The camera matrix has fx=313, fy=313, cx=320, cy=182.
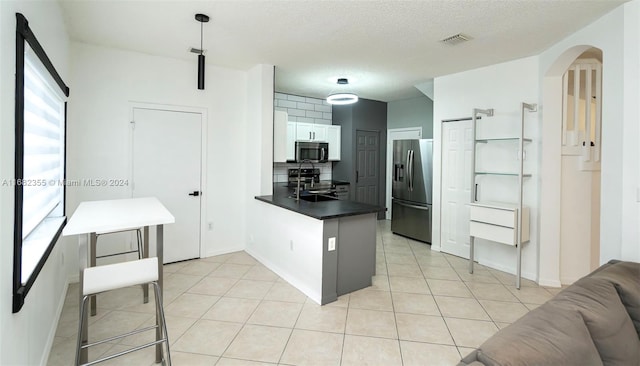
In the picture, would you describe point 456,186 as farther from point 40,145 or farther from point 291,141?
point 40,145

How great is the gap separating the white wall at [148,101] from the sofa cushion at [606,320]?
3921 millimetres

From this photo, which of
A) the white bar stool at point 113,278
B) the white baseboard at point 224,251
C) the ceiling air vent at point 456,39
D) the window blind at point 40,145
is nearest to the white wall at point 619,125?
the ceiling air vent at point 456,39

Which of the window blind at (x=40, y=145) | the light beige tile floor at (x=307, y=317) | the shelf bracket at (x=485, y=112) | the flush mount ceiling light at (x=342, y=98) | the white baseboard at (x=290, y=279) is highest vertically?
the flush mount ceiling light at (x=342, y=98)

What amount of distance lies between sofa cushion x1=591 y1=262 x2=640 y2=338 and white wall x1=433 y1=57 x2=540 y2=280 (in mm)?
1999

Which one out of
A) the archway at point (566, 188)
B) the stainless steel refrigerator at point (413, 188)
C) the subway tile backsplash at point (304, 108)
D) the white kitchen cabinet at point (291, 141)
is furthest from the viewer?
the subway tile backsplash at point (304, 108)

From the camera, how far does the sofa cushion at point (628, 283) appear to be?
1440 millimetres

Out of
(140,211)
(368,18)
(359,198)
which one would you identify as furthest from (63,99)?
(359,198)

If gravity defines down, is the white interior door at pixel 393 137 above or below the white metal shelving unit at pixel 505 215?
above

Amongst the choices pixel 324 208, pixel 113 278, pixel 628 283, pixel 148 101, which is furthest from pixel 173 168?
pixel 628 283

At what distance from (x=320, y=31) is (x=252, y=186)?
2.24 meters

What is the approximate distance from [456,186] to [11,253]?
4.58 m

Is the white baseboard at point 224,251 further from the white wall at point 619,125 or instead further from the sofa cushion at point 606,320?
the white wall at point 619,125

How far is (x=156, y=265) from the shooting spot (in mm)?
1928

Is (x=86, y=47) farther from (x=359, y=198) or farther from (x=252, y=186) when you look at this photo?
(x=359, y=198)
